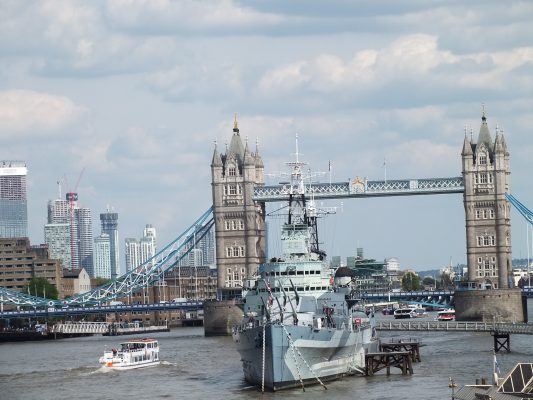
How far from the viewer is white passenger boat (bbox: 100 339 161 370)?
335 ft

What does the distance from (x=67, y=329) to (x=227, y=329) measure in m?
31.0

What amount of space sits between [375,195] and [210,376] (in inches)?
3120

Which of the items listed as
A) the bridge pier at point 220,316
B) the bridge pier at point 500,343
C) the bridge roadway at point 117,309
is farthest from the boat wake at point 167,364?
the bridge roadway at point 117,309

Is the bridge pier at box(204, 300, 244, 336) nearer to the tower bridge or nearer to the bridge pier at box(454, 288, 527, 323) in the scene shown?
the tower bridge

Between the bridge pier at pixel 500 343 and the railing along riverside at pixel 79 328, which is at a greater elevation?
the railing along riverside at pixel 79 328

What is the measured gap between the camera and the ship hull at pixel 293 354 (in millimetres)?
77688

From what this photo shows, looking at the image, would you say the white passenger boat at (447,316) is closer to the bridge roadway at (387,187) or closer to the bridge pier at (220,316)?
the bridge roadway at (387,187)

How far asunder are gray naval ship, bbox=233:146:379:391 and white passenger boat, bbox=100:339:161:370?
13162 mm

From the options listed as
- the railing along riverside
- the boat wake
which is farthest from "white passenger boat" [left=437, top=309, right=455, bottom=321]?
the boat wake

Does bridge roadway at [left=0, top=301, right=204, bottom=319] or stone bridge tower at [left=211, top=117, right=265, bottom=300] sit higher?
stone bridge tower at [left=211, top=117, right=265, bottom=300]

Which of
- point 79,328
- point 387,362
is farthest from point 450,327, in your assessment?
point 79,328

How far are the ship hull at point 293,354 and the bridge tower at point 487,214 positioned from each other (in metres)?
84.9

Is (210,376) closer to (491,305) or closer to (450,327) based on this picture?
(450,327)

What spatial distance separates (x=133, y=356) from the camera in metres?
104
